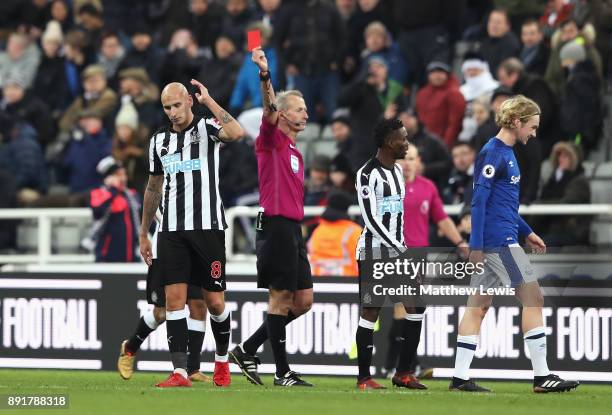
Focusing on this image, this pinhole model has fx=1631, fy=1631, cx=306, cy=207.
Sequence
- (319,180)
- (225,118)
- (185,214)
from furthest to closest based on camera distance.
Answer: (319,180), (185,214), (225,118)

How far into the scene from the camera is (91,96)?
73.3 ft

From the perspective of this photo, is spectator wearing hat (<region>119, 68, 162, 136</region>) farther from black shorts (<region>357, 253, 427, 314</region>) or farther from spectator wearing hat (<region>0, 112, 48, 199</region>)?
black shorts (<region>357, 253, 427, 314</region>)

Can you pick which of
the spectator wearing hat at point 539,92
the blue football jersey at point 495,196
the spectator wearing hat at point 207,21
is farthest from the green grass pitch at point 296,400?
the spectator wearing hat at point 207,21

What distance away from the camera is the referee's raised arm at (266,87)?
40.4 feet

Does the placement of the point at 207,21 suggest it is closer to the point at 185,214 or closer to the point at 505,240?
the point at 185,214

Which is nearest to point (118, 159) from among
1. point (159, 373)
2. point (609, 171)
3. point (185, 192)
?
point (159, 373)

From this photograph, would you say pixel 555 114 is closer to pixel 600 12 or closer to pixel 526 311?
pixel 600 12

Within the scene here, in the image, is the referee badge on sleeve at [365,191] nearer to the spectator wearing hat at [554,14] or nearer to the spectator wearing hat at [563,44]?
the spectator wearing hat at [563,44]

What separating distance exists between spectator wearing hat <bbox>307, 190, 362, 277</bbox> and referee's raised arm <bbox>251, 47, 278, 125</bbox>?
377 cm

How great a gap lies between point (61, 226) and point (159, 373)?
537 centimetres

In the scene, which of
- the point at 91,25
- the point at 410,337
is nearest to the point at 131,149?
the point at 91,25

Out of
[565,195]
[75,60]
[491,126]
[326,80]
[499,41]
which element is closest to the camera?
[565,195]
